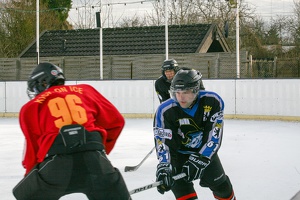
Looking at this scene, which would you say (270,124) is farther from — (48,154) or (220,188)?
(48,154)

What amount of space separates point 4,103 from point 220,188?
30.1 feet

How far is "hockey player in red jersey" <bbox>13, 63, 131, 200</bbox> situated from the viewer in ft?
7.40

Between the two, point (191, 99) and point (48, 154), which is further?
point (191, 99)

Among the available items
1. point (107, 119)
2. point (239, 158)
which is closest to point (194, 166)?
point (107, 119)

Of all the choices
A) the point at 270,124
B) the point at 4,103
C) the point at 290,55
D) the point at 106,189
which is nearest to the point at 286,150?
the point at 270,124

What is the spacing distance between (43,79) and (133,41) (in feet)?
54.7

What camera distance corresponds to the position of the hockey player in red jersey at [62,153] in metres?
2.26

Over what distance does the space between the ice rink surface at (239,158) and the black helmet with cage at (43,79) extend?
186 centimetres

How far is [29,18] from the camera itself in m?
22.7

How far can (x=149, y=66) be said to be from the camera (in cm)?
1631

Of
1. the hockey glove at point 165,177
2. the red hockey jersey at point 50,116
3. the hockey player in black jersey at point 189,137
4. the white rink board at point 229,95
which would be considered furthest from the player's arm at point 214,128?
the white rink board at point 229,95

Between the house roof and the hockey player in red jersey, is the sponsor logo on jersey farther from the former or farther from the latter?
the house roof

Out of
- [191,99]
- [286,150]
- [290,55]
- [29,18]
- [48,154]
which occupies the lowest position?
[286,150]

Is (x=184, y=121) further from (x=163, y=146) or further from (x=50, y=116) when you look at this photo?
(x=50, y=116)
